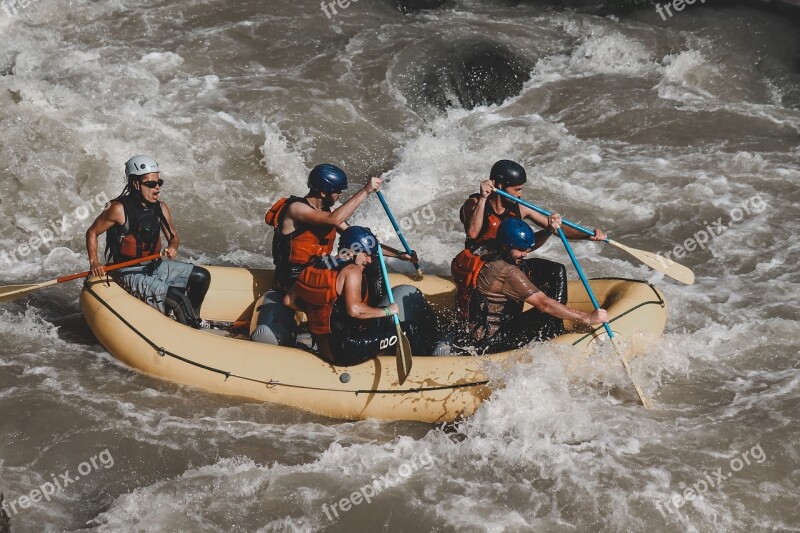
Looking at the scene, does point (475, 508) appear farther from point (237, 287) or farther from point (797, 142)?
point (797, 142)

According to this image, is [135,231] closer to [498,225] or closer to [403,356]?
[403,356]

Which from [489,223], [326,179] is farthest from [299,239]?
[489,223]

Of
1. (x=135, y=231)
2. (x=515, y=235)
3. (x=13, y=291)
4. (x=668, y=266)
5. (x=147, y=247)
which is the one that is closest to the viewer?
(x=515, y=235)

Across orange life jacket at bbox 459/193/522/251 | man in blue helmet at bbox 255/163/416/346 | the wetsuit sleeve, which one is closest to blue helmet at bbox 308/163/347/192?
man in blue helmet at bbox 255/163/416/346

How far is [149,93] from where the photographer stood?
36.0ft

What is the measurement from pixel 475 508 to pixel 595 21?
31.4 ft

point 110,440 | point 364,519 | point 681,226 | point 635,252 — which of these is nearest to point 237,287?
point 110,440

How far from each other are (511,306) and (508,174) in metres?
1.06

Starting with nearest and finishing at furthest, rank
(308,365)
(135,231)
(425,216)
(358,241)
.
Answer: (358,241)
(308,365)
(135,231)
(425,216)

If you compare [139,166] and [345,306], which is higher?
[139,166]

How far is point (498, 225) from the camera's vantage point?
266 inches

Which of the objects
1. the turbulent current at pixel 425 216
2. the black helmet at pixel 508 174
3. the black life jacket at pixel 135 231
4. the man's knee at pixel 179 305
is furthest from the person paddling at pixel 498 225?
the black life jacket at pixel 135 231

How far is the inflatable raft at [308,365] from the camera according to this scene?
6.00m

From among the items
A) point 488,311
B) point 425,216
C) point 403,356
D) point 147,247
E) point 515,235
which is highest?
point 515,235
